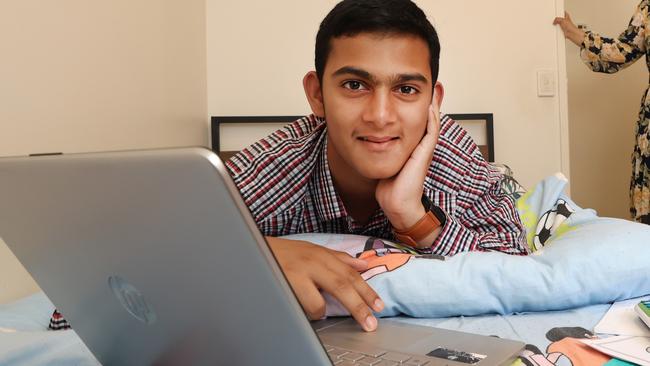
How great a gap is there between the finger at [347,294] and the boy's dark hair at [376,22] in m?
0.51

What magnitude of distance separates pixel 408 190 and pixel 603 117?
9.99 ft

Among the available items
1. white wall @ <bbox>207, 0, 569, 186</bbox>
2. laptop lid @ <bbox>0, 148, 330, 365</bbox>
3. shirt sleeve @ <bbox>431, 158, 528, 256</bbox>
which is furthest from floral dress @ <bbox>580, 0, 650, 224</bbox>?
laptop lid @ <bbox>0, 148, 330, 365</bbox>

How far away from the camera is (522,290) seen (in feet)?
2.53

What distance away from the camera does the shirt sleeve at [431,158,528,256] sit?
3.66ft

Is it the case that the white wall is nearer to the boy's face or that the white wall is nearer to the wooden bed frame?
the wooden bed frame

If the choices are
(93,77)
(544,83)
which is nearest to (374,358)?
(93,77)

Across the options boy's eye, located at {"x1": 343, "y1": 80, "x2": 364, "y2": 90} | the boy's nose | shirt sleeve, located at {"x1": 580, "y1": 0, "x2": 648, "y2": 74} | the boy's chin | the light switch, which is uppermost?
shirt sleeve, located at {"x1": 580, "y1": 0, "x2": 648, "y2": 74}

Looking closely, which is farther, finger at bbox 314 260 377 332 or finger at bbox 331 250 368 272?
finger at bbox 331 250 368 272

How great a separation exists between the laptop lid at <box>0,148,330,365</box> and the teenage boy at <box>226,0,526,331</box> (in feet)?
0.91

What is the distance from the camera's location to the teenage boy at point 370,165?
3.26 feet

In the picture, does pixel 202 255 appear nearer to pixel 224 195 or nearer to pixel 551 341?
pixel 224 195

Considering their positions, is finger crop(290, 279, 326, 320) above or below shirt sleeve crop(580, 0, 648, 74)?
below

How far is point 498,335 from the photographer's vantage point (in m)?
0.69

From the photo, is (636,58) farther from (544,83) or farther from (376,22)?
(376,22)
